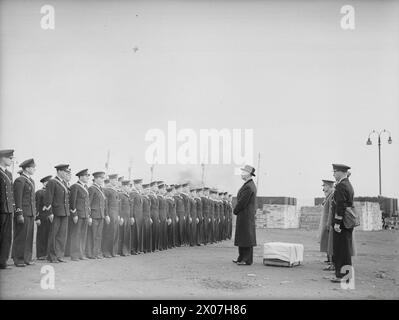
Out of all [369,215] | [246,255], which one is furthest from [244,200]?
[369,215]

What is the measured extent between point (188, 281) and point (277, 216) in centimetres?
2389

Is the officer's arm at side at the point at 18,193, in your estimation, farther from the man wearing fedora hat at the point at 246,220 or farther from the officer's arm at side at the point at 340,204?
the officer's arm at side at the point at 340,204

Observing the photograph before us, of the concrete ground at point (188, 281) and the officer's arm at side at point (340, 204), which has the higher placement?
the officer's arm at side at point (340, 204)

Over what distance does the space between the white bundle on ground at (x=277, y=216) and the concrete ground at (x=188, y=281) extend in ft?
67.6

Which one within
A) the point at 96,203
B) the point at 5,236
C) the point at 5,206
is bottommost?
the point at 5,236

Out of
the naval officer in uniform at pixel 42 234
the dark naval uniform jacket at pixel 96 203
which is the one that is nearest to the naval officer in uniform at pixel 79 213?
the dark naval uniform jacket at pixel 96 203

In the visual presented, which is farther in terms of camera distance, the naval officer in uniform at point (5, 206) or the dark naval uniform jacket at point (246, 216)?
the dark naval uniform jacket at point (246, 216)

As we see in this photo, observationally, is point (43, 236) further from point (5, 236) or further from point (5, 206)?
point (5, 206)

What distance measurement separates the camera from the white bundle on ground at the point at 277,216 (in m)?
30.7

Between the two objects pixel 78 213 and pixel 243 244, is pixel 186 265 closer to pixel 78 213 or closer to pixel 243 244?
pixel 243 244

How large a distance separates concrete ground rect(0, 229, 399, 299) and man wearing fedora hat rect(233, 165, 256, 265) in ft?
1.06

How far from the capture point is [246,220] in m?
10.0

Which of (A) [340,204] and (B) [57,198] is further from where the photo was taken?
(B) [57,198]

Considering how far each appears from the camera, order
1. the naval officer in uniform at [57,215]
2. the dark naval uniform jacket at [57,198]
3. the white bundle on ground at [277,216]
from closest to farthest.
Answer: the naval officer in uniform at [57,215] < the dark naval uniform jacket at [57,198] < the white bundle on ground at [277,216]
